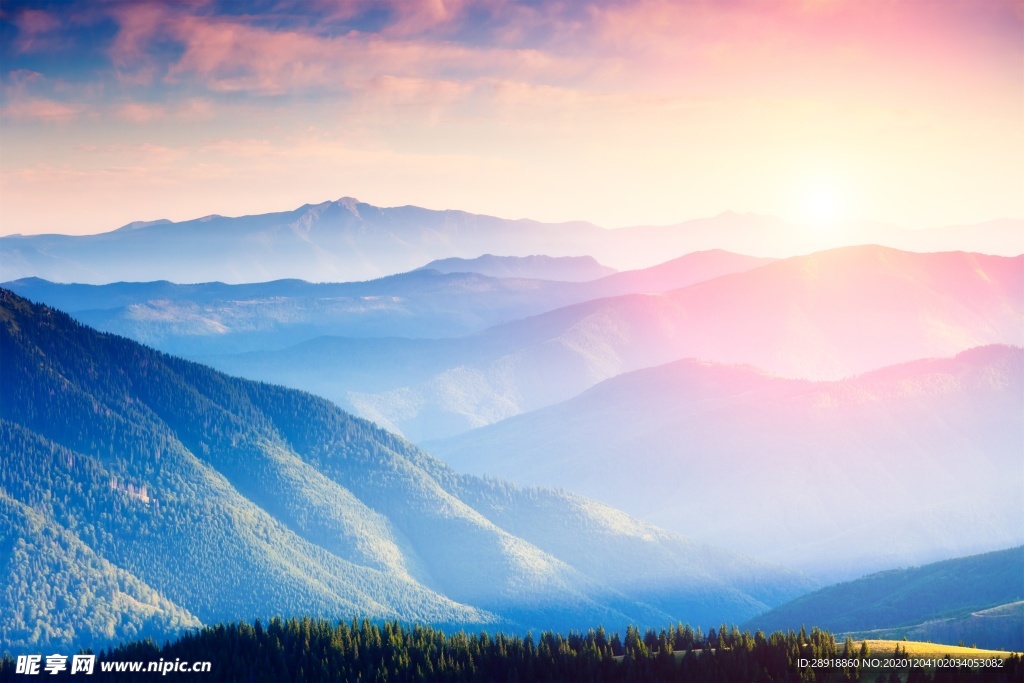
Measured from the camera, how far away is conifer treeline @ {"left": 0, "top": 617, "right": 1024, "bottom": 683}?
552 ft

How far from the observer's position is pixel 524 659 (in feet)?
604

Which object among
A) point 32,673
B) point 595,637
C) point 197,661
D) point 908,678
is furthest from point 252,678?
point 908,678

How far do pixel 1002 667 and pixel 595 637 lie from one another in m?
56.2

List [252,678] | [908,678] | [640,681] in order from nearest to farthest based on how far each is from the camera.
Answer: [908,678] < [640,681] < [252,678]

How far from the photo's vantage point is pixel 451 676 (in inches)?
7205

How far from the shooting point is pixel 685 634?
191625 millimetres

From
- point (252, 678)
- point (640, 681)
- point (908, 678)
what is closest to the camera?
point (908, 678)

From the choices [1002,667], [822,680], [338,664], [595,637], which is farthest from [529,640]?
[1002,667]

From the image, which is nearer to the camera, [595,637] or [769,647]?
[769,647]

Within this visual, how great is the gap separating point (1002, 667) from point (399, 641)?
258ft

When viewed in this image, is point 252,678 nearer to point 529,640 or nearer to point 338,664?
point 338,664

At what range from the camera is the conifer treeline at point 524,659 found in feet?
552

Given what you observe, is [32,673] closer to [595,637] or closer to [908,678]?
[595,637]

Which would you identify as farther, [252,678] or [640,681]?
[252,678]
